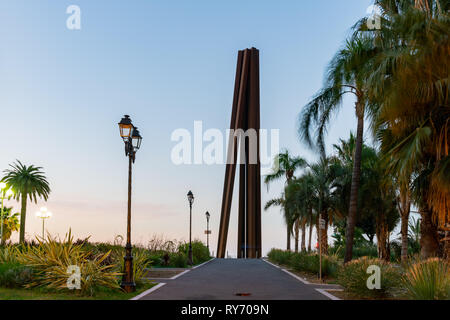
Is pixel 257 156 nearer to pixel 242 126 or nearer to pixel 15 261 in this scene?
pixel 242 126

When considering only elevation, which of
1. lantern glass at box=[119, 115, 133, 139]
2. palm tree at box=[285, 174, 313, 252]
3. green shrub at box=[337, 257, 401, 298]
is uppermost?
lantern glass at box=[119, 115, 133, 139]

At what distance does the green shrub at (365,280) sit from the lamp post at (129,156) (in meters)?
6.28

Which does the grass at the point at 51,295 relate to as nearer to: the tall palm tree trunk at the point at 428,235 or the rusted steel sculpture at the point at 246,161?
the tall palm tree trunk at the point at 428,235

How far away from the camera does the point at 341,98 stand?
2102cm

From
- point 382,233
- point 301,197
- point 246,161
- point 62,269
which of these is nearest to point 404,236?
point 382,233

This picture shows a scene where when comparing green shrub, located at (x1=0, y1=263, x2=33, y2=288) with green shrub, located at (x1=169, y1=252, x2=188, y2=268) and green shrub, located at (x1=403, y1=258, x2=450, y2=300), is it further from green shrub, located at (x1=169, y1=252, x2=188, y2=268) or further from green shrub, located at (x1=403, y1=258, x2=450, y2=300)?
green shrub, located at (x1=169, y1=252, x2=188, y2=268)

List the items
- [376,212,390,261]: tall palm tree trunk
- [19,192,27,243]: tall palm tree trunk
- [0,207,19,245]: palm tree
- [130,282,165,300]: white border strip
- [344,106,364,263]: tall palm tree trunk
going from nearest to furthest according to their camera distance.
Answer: [130,282,165,300]: white border strip
[344,106,364,263]: tall palm tree trunk
[376,212,390,261]: tall palm tree trunk
[19,192,27,243]: tall palm tree trunk
[0,207,19,245]: palm tree

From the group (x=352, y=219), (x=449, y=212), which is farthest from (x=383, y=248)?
(x=449, y=212)

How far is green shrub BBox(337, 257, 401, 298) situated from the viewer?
12195mm

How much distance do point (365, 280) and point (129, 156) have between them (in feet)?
25.6

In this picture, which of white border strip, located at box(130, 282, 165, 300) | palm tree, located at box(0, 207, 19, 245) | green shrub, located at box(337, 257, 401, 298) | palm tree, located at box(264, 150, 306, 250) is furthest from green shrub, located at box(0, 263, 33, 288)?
palm tree, located at box(0, 207, 19, 245)

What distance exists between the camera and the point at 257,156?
155 feet

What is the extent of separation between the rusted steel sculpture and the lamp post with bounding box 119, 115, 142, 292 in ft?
101
